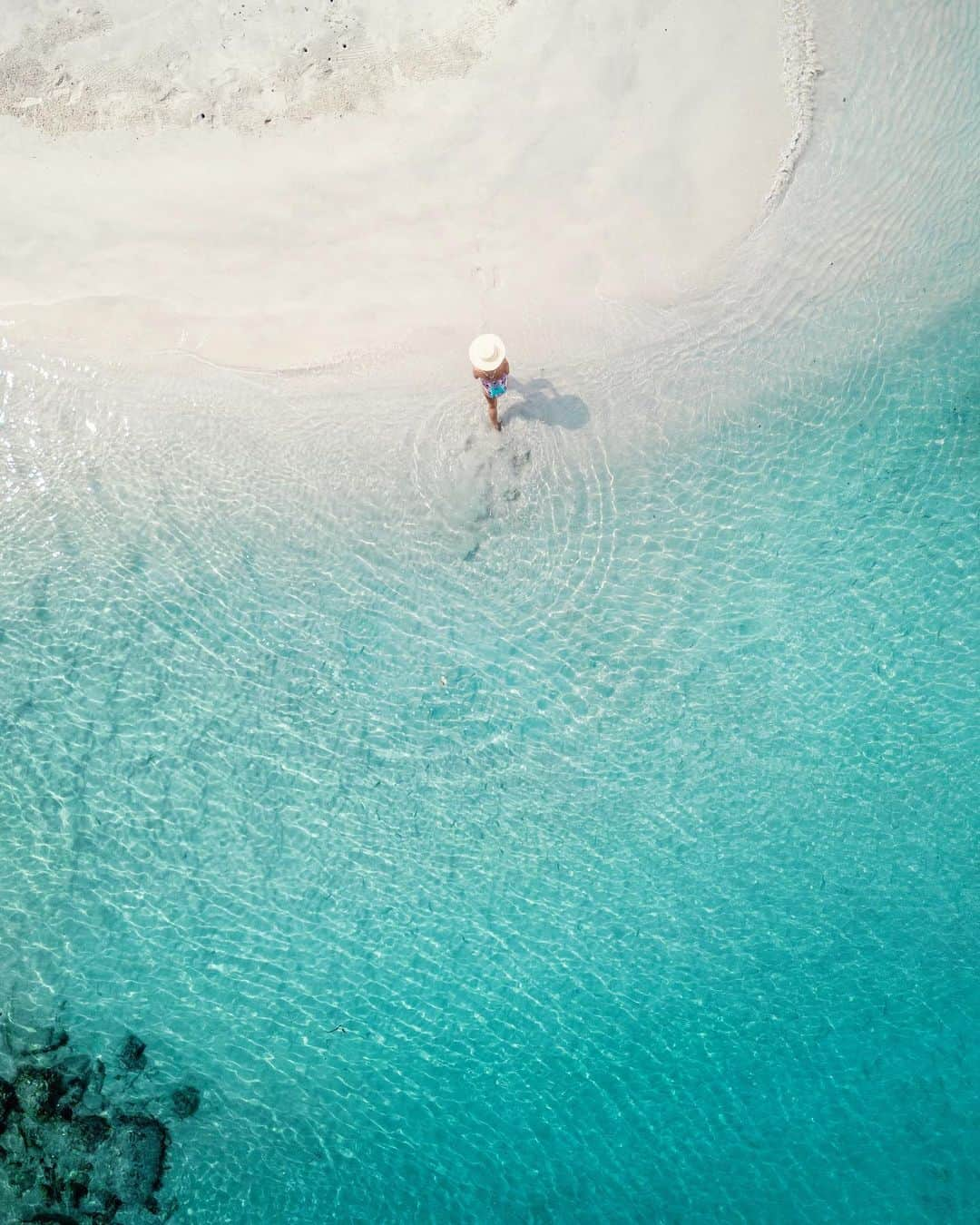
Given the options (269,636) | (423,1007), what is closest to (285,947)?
(423,1007)

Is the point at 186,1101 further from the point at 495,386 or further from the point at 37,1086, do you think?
the point at 495,386

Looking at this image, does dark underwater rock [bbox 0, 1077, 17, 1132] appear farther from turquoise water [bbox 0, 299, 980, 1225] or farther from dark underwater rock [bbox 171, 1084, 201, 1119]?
dark underwater rock [bbox 171, 1084, 201, 1119]

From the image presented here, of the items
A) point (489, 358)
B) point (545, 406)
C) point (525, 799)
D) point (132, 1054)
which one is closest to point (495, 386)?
point (489, 358)

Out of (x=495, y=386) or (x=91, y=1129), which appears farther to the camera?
(x=91, y=1129)

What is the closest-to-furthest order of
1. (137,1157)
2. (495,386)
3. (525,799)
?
(495,386), (137,1157), (525,799)

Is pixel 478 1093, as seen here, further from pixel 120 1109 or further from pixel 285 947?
pixel 120 1109

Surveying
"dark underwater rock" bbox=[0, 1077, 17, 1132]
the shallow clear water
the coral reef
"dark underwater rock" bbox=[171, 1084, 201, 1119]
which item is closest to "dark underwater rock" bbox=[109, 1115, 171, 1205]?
the coral reef
